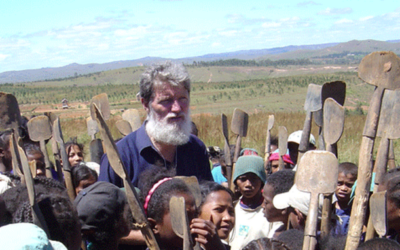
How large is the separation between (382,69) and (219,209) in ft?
3.71

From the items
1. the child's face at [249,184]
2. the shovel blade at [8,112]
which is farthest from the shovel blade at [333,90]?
the shovel blade at [8,112]

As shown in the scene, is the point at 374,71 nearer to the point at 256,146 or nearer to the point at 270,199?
the point at 270,199

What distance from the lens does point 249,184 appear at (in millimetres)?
3127

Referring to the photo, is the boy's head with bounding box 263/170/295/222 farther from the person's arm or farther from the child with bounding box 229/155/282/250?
the person's arm

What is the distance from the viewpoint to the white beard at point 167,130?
260 cm

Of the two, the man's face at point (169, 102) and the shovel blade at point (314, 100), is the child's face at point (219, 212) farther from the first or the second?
the shovel blade at point (314, 100)

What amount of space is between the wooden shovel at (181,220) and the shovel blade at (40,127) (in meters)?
1.66

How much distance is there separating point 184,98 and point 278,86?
52.3m

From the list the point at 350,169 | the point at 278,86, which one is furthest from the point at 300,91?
the point at 350,169

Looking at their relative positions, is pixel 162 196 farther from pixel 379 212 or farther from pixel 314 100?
pixel 314 100

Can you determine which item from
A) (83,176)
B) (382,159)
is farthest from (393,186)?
(83,176)

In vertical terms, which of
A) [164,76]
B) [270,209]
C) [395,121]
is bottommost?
[270,209]

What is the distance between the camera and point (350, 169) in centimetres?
310

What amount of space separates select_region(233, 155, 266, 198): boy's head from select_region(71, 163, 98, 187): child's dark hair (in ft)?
3.81
